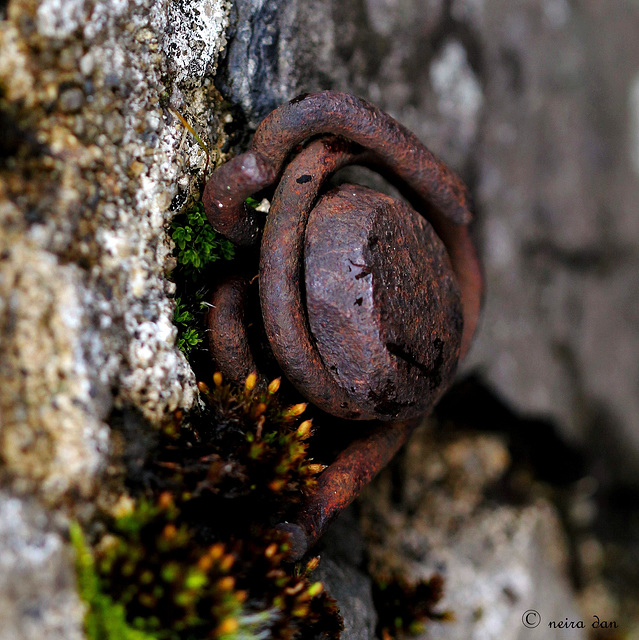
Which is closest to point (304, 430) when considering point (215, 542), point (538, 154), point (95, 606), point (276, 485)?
point (276, 485)

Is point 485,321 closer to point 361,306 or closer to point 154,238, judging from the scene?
point 361,306

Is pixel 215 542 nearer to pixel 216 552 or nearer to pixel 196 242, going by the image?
pixel 216 552

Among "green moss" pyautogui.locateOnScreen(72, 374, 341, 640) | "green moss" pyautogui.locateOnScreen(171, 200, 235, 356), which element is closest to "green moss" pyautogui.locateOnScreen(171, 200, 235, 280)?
"green moss" pyautogui.locateOnScreen(171, 200, 235, 356)

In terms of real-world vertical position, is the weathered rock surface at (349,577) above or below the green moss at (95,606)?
below

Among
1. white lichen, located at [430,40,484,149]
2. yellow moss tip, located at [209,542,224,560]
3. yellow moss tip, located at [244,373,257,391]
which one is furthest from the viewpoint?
white lichen, located at [430,40,484,149]

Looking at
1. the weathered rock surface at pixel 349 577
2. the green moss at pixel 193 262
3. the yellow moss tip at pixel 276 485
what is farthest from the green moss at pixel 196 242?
the weathered rock surface at pixel 349 577

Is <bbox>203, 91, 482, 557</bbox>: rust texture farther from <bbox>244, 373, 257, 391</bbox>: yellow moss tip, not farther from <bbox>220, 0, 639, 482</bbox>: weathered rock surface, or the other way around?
<bbox>220, 0, 639, 482</bbox>: weathered rock surface

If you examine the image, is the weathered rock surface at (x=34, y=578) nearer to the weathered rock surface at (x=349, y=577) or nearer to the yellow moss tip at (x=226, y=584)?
the yellow moss tip at (x=226, y=584)
